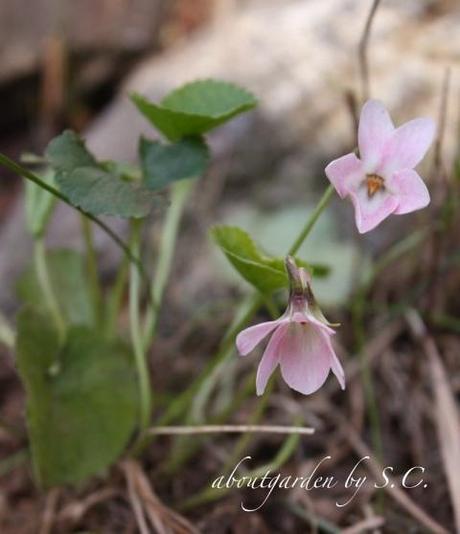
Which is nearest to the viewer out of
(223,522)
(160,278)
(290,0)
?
(223,522)

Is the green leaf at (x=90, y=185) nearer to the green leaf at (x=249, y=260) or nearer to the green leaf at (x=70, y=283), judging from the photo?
the green leaf at (x=249, y=260)

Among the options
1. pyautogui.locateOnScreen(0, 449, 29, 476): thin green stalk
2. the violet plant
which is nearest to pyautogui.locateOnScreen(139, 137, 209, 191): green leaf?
the violet plant

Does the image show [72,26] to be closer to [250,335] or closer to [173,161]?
[173,161]

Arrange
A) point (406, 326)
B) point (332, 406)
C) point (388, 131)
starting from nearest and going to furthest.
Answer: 1. point (388, 131)
2. point (332, 406)
3. point (406, 326)

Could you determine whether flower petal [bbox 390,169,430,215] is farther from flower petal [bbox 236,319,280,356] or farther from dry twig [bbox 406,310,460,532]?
dry twig [bbox 406,310,460,532]

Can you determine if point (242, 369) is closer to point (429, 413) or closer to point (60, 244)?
point (429, 413)

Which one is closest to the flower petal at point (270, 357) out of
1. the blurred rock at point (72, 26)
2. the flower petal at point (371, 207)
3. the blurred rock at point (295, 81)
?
the flower petal at point (371, 207)

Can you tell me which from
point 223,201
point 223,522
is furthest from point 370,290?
point 223,522
